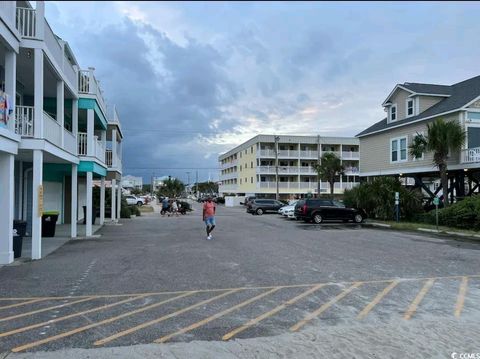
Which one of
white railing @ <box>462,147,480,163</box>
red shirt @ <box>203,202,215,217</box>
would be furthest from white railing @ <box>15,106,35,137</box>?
white railing @ <box>462,147,480,163</box>

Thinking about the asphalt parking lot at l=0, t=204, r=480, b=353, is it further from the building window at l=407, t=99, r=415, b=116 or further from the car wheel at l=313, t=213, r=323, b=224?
the building window at l=407, t=99, r=415, b=116

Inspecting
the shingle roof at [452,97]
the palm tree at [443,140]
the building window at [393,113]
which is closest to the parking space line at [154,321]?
the palm tree at [443,140]

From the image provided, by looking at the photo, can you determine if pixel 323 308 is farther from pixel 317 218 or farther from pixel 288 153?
pixel 288 153

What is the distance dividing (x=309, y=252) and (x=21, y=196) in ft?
41.2

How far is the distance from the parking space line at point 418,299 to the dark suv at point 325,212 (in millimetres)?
19844

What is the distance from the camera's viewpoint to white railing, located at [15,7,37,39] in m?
12.5

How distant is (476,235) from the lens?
63.6 feet

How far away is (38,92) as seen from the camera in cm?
1225

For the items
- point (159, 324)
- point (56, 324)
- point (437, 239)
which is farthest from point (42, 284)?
point (437, 239)

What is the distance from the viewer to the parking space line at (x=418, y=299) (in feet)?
21.7

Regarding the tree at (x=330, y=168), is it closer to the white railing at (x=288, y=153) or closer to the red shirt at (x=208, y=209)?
the white railing at (x=288, y=153)

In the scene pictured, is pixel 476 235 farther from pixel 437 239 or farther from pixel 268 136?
pixel 268 136

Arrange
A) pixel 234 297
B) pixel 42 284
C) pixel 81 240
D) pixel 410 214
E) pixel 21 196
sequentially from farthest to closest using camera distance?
pixel 410 214
pixel 21 196
pixel 81 240
pixel 42 284
pixel 234 297

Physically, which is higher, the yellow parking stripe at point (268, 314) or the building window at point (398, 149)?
the building window at point (398, 149)
